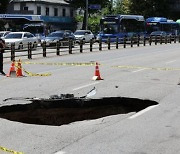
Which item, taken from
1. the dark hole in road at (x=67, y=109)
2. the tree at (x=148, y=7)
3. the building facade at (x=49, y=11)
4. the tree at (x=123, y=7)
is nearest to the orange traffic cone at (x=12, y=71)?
the dark hole in road at (x=67, y=109)

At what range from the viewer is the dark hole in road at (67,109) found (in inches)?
348

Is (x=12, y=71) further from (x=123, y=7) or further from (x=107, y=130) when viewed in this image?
(x=123, y=7)

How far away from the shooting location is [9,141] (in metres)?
6.92

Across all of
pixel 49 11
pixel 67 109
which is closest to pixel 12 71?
pixel 67 109

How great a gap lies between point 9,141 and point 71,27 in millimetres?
83997

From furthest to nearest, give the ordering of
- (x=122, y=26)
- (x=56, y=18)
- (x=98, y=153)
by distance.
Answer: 1. (x=56, y=18)
2. (x=122, y=26)
3. (x=98, y=153)

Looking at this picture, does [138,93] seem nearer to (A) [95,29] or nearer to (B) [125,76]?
(B) [125,76]

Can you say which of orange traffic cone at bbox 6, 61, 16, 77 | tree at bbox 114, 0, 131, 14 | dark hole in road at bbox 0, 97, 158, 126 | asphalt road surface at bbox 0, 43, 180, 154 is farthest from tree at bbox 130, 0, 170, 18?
dark hole in road at bbox 0, 97, 158, 126

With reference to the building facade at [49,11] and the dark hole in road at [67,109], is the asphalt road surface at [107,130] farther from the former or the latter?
the building facade at [49,11]

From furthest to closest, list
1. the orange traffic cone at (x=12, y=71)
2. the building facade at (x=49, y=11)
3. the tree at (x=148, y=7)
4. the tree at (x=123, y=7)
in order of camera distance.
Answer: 1. the tree at (x=123, y=7)
2. the tree at (x=148, y=7)
3. the building facade at (x=49, y=11)
4. the orange traffic cone at (x=12, y=71)

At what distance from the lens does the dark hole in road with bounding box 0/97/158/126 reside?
8.83 metres

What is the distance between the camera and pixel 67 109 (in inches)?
380

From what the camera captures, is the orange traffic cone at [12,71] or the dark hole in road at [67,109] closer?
the dark hole in road at [67,109]

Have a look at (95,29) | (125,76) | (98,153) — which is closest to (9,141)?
(98,153)
